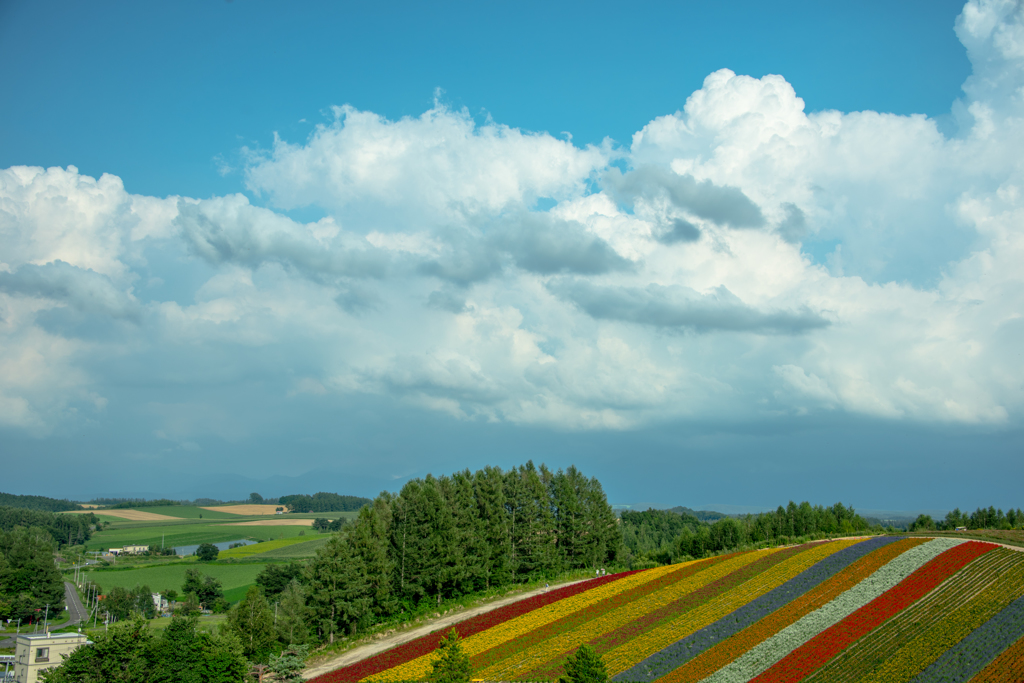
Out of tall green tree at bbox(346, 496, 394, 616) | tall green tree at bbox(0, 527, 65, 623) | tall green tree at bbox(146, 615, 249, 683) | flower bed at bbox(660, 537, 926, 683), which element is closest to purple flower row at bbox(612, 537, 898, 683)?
flower bed at bbox(660, 537, 926, 683)

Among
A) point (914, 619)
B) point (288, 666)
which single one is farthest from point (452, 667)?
point (914, 619)

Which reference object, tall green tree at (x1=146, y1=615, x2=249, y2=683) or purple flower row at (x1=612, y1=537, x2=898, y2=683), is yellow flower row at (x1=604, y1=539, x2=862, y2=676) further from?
tall green tree at (x1=146, y1=615, x2=249, y2=683)

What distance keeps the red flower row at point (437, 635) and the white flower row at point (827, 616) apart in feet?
52.9

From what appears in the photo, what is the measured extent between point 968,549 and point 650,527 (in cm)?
7335

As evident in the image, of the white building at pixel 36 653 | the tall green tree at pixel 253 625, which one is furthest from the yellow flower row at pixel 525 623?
the white building at pixel 36 653

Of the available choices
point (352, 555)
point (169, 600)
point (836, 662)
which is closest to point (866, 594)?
point (836, 662)

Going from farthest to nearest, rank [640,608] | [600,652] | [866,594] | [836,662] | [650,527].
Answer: [650,527] < [640,608] < [866,594] < [600,652] < [836,662]

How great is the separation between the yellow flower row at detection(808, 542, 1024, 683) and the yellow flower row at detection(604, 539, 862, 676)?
801 centimetres

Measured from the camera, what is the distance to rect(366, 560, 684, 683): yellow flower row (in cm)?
3338

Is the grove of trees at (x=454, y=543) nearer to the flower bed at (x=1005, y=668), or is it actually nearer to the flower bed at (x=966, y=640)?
the flower bed at (x=966, y=640)

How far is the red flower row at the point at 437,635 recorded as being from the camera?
114ft

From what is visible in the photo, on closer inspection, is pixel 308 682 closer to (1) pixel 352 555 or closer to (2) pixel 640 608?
(1) pixel 352 555

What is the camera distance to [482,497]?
58.2 meters

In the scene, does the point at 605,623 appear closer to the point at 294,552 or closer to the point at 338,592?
the point at 338,592
